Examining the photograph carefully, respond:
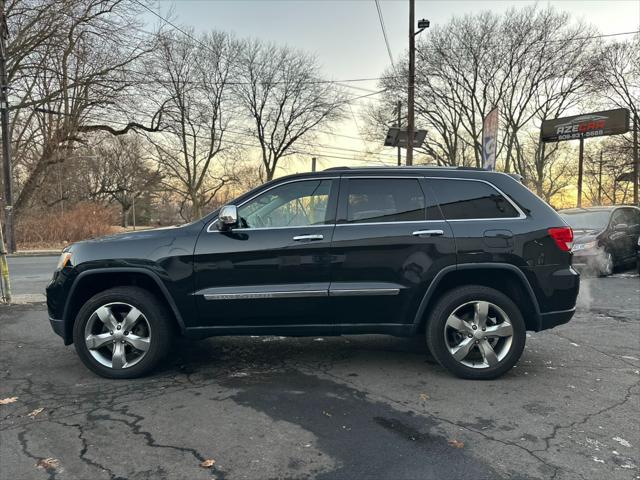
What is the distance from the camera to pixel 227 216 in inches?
152

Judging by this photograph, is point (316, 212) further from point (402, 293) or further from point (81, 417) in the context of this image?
point (81, 417)

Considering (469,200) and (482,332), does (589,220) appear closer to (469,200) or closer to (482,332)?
(469,200)

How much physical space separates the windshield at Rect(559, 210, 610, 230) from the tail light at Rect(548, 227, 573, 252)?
23.6 ft

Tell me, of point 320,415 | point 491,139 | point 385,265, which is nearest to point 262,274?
point 385,265

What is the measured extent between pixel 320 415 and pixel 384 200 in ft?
6.32

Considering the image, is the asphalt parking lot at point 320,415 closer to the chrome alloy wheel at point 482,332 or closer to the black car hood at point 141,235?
the chrome alloy wheel at point 482,332

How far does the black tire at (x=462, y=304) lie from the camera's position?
4016 mm

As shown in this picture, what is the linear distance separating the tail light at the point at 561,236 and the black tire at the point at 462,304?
672mm

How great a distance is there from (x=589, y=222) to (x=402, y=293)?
8.61 m

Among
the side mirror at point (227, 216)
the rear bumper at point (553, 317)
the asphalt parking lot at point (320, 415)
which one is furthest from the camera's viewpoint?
the rear bumper at point (553, 317)

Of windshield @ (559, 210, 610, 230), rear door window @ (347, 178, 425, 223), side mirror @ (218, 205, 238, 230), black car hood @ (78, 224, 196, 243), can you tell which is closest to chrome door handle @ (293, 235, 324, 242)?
rear door window @ (347, 178, 425, 223)

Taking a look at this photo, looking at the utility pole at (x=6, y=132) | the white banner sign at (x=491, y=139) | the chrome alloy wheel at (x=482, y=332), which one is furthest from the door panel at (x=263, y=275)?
the utility pole at (x=6, y=132)

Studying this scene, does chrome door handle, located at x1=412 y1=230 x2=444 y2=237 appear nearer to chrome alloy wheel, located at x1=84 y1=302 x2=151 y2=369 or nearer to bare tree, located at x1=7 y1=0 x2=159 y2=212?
chrome alloy wheel, located at x1=84 y1=302 x2=151 y2=369

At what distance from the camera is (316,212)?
13.6 ft
